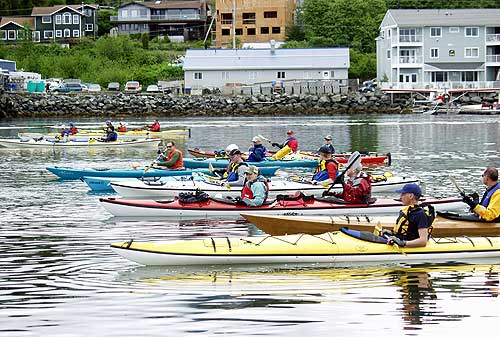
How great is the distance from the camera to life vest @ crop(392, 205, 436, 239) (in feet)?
52.8

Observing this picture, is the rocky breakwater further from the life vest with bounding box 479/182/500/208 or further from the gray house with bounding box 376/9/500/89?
the life vest with bounding box 479/182/500/208

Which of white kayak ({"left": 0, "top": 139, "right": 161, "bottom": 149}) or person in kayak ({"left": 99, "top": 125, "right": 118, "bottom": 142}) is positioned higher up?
person in kayak ({"left": 99, "top": 125, "right": 118, "bottom": 142})

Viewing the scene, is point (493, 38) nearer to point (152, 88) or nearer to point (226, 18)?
point (152, 88)

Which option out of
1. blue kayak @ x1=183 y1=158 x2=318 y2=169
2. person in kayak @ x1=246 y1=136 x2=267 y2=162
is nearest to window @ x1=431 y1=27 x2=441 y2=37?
blue kayak @ x1=183 y1=158 x2=318 y2=169

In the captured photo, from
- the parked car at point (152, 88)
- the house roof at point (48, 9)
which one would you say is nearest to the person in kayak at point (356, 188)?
the parked car at point (152, 88)

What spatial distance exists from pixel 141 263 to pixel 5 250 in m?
4.01

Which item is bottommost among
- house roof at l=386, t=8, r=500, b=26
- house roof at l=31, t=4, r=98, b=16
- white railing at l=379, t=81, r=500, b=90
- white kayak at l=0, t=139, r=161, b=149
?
white kayak at l=0, t=139, r=161, b=149

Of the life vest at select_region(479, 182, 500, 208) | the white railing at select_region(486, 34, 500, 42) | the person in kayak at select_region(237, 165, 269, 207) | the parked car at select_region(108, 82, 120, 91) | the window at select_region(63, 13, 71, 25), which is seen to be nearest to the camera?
the life vest at select_region(479, 182, 500, 208)

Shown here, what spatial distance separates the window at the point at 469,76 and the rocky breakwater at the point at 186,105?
8.49 metres

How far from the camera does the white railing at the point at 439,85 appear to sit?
309ft

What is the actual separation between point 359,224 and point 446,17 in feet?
271

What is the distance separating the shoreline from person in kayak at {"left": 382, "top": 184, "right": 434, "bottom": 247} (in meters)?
71.5

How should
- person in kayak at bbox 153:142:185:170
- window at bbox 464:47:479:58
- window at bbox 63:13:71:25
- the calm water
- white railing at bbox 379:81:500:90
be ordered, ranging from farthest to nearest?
1. window at bbox 63:13:71:25
2. window at bbox 464:47:479:58
3. white railing at bbox 379:81:500:90
4. person in kayak at bbox 153:142:185:170
5. the calm water

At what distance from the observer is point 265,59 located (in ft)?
330
